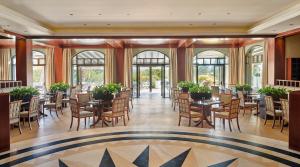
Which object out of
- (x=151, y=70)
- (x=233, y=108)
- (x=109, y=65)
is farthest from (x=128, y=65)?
(x=233, y=108)

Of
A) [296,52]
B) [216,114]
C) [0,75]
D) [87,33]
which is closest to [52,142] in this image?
[216,114]

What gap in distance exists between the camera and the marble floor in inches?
178

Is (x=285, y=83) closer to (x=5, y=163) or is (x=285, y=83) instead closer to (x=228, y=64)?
(x=228, y=64)

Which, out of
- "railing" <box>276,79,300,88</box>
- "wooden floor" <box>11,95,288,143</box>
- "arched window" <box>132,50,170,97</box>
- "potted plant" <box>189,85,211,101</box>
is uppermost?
"arched window" <box>132,50,170,97</box>

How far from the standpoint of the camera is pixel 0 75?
1541cm

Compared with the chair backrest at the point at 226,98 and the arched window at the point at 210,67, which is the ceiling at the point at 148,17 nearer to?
the chair backrest at the point at 226,98

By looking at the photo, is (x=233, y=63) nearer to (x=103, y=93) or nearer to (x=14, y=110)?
(x=103, y=93)

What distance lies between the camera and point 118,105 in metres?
7.24

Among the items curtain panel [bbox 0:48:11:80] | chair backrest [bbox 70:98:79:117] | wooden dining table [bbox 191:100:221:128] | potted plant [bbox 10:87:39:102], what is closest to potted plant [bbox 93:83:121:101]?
chair backrest [bbox 70:98:79:117]

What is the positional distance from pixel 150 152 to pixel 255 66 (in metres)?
10.9

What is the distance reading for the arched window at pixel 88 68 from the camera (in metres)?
16.1

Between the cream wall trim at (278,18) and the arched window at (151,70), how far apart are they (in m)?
7.26

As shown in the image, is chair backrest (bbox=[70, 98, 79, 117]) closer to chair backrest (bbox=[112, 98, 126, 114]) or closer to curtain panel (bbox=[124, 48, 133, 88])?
chair backrest (bbox=[112, 98, 126, 114])

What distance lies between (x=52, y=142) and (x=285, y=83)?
8.59 m
